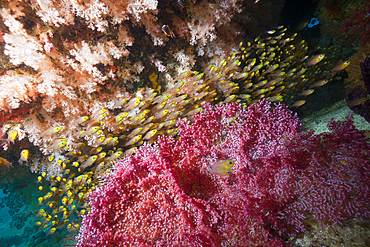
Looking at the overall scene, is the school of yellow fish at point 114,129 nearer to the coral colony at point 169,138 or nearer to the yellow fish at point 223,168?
the coral colony at point 169,138

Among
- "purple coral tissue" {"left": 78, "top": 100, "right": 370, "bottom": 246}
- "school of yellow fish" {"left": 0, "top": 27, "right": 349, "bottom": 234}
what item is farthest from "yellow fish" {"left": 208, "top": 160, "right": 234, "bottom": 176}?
"school of yellow fish" {"left": 0, "top": 27, "right": 349, "bottom": 234}

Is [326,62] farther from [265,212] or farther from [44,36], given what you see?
[44,36]

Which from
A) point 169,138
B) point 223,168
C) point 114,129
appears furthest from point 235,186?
point 114,129

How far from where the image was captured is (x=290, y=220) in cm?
210

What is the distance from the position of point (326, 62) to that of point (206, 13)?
5981mm

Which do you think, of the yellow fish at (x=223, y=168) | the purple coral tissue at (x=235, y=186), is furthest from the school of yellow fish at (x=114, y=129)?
the yellow fish at (x=223, y=168)

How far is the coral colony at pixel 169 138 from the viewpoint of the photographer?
2.10 m

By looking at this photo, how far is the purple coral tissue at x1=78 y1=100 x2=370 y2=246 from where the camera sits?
2.01 meters

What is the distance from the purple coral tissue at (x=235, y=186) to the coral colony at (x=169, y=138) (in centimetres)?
2

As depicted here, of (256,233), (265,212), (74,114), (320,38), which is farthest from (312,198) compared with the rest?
(320,38)

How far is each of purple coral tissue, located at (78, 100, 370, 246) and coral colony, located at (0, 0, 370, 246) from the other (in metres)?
0.02

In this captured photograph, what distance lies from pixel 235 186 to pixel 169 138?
1.39m

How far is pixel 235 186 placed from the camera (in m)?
2.46

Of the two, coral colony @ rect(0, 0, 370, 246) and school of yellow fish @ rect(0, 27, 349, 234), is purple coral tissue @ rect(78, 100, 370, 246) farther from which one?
school of yellow fish @ rect(0, 27, 349, 234)
